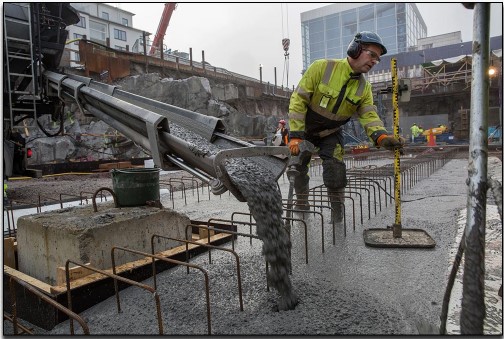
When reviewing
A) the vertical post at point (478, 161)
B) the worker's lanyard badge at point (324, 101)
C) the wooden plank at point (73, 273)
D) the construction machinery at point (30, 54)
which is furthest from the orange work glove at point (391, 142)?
the construction machinery at point (30, 54)

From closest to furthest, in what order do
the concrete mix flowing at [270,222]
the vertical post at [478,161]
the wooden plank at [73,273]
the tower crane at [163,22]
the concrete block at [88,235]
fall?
the vertical post at [478,161] < the concrete mix flowing at [270,222] < the wooden plank at [73,273] < the concrete block at [88,235] < the tower crane at [163,22]

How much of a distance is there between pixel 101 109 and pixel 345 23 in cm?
328

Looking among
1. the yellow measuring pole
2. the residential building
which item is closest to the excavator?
the yellow measuring pole

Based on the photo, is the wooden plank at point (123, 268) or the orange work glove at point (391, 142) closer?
the wooden plank at point (123, 268)

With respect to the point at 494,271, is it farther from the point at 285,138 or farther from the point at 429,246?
the point at 285,138

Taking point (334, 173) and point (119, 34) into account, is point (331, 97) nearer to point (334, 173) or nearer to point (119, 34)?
point (334, 173)

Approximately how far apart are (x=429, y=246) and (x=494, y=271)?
25.0 inches

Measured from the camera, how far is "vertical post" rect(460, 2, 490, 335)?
1.35 metres

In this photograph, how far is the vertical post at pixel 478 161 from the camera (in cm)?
135

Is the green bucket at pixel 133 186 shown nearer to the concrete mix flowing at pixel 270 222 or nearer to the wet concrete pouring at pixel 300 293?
the wet concrete pouring at pixel 300 293

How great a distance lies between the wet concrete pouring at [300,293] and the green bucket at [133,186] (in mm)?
780

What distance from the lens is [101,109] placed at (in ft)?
11.9

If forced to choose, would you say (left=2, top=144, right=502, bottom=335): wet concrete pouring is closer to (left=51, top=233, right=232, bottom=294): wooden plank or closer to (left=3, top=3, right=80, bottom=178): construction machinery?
(left=51, top=233, right=232, bottom=294): wooden plank

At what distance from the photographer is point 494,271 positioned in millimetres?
2502
